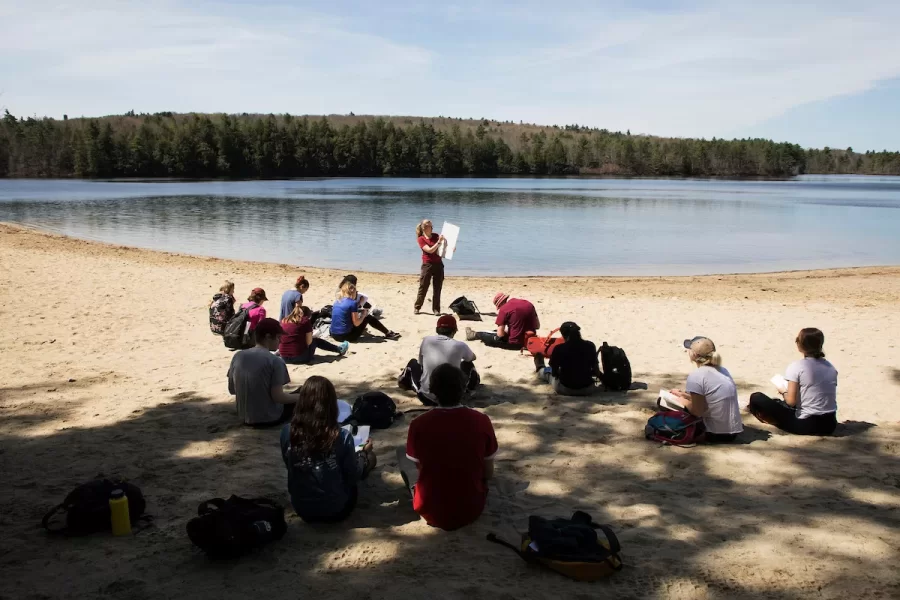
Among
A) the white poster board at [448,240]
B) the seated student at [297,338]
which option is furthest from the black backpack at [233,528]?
the white poster board at [448,240]

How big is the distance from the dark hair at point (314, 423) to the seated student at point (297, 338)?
183 inches

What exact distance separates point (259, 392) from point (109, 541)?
223 centimetres

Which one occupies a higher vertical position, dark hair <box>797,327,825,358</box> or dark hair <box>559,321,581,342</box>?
dark hair <box>797,327,825,358</box>

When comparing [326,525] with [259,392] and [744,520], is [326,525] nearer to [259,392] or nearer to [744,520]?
[259,392]

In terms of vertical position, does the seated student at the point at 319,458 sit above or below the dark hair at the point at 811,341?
below

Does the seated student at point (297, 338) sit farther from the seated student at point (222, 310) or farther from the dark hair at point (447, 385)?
the dark hair at point (447, 385)

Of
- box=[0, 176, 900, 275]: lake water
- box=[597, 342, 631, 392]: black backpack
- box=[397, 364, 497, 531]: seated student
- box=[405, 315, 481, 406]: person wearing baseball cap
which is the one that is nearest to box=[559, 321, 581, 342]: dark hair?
box=[597, 342, 631, 392]: black backpack

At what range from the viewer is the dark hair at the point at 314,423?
13.5 feet

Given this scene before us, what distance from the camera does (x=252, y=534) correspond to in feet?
12.7

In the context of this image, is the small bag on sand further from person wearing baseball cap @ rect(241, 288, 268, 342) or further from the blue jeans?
person wearing baseball cap @ rect(241, 288, 268, 342)

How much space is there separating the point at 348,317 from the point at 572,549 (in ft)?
22.2

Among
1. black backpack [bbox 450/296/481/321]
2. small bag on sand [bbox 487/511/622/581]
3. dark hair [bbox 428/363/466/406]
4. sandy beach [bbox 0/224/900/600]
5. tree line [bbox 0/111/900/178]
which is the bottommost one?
sandy beach [bbox 0/224/900/600]

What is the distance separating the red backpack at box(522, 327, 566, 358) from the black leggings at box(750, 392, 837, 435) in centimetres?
249

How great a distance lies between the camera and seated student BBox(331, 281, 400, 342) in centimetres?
998
